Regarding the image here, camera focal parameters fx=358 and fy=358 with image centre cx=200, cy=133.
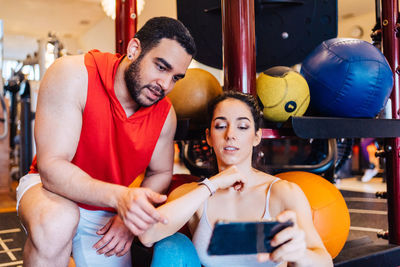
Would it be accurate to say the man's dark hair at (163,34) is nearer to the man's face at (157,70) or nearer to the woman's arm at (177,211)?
the man's face at (157,70)

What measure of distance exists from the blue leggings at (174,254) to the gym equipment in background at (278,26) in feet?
5.65

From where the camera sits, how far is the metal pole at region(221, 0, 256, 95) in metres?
1.62

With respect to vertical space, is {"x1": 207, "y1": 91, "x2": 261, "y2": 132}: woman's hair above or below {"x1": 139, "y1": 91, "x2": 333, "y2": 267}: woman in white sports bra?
above

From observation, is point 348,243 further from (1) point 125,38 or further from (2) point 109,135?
(1) point 125,38

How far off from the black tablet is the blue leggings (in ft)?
1.14

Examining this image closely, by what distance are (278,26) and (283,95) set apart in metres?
1.33

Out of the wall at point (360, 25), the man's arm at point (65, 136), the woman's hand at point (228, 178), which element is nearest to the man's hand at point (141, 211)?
the man's arm at point (65, 136)

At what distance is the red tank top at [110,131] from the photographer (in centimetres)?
153

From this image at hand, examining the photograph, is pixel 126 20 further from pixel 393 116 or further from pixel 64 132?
pixel 393 116

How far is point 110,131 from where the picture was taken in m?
1.56

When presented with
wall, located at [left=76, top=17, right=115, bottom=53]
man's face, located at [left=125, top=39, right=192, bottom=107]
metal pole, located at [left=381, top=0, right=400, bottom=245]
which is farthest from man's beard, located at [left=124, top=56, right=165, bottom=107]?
wall, located at [left=76, top=17, right=115, bottom=53]

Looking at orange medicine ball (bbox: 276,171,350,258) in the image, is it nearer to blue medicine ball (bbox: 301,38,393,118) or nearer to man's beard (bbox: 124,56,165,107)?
blue medicine ball (bbox: 301,38,393,118)

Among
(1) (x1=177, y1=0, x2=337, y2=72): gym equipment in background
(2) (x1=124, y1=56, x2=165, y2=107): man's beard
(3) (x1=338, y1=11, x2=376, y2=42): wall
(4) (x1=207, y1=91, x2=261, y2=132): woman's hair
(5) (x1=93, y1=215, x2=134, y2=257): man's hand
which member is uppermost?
(3) (x1=338, y1=11, x2=376, y2=42): wall

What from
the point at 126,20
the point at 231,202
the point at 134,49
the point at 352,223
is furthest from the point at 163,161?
the point at 352,223
